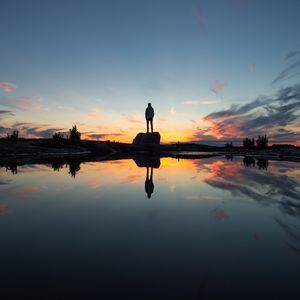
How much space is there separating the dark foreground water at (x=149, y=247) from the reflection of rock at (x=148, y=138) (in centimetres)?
4556

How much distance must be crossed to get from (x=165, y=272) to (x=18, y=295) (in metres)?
1.74

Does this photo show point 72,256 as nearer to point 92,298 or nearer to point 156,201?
point 92,298

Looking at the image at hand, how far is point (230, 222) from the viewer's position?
5.39m

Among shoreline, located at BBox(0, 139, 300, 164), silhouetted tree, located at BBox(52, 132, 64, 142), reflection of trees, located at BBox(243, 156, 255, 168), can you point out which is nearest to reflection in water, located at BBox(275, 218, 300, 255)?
reflection of trees, located at BBox(243, 156, 255, 168)

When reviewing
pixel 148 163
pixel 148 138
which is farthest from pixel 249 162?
pixel 148 138

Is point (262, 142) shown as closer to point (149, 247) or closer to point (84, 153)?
point (84, 153)

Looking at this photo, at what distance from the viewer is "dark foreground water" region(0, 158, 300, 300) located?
287 cm

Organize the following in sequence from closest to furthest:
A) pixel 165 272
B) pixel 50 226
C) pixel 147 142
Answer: pixel 165 272 → pixel 50 226 → pixel 147 142

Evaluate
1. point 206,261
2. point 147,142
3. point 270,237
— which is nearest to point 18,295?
point 206,261

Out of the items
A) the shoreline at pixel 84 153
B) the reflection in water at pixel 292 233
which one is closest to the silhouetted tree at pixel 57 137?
the shoreline at pixel 84 153

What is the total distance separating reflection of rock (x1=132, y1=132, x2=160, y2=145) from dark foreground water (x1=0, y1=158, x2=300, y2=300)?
45.6 m

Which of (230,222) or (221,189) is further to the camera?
(221,189)

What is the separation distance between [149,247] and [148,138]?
162 feet

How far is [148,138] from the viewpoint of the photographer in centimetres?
5328
